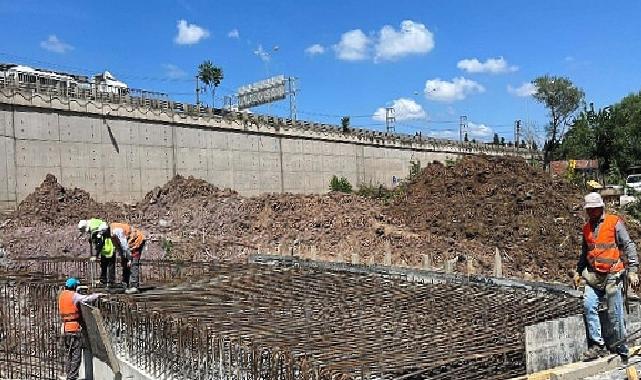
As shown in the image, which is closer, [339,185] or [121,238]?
[121,238]

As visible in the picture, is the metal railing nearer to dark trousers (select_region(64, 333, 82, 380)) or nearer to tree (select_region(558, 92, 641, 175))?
tree (select_region(558, 92, 641, 175))

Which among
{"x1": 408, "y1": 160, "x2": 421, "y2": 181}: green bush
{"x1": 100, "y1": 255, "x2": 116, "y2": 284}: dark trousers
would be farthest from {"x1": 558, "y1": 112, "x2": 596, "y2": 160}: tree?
{"x1": 100, "y1": 255, "x2": 116, "y2": 284}: dark trousers

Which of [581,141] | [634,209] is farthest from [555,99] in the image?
[634,209]

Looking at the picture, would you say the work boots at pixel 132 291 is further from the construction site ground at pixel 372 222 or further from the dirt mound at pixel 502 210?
the dirt mound at pixel 502 210

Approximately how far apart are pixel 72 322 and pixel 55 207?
→ 14.4 meters

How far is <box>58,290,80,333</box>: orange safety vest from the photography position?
309 inches

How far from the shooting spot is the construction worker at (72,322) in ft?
25.8

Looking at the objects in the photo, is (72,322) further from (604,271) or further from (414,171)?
(414,171)

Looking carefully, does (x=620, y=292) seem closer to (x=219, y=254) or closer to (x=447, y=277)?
(x=447, y=277)

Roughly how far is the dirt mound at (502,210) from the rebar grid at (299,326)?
6824 millimetres

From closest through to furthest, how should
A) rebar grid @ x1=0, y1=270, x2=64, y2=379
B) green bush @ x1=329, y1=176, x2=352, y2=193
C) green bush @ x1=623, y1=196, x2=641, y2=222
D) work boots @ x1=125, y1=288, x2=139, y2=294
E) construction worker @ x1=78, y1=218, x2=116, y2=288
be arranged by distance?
rebar grid @ x1=0, y1=270, x2=64, y2=379 < work boots @ x1=125, y1=288, x2=139, y2=294 < construction worker @ x1=78, y1=218, x2=116, y2=288 < green bush @ x1=623, y1=196, x2=641, y2=222 < green bush @ x1=329, y1=176, x2=352, y2=193

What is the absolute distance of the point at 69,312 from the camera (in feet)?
26.1

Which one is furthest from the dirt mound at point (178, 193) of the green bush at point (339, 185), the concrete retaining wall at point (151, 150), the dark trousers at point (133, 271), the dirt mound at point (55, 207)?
the dark trousers at point (133, 271)

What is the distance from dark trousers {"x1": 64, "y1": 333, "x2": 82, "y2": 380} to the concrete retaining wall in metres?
16.0
